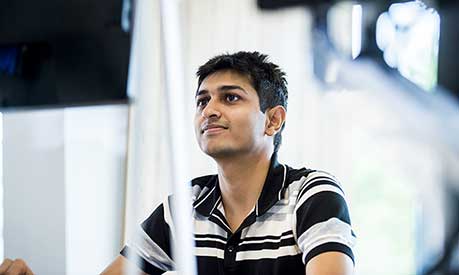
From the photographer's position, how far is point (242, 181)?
36.1 inches

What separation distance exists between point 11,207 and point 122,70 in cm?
41

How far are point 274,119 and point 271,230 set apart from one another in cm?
20

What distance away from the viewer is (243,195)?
918 mm

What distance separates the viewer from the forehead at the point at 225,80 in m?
0.88

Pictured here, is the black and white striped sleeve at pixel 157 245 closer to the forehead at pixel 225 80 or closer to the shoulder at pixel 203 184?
the shoulder at pixel 203 184

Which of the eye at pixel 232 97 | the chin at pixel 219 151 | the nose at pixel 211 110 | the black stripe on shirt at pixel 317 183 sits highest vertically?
the eye at pixel 232 97

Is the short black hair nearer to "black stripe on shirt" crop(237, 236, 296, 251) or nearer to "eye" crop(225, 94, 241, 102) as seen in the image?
"eye" crop(225, 94, 241, 102)

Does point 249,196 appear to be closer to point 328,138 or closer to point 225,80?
point 225,80

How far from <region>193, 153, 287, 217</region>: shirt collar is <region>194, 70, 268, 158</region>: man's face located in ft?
0.16

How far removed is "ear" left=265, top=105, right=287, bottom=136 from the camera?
92cm

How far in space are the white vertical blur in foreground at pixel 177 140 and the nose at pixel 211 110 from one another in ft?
1.64

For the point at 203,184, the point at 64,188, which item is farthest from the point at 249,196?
the point at 64,188

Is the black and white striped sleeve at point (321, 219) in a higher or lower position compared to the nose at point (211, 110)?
lower

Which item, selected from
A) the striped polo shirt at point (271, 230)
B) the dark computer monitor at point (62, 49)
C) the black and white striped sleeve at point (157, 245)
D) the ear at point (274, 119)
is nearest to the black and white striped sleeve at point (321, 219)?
the striped polo shirt at point (271, 230)
